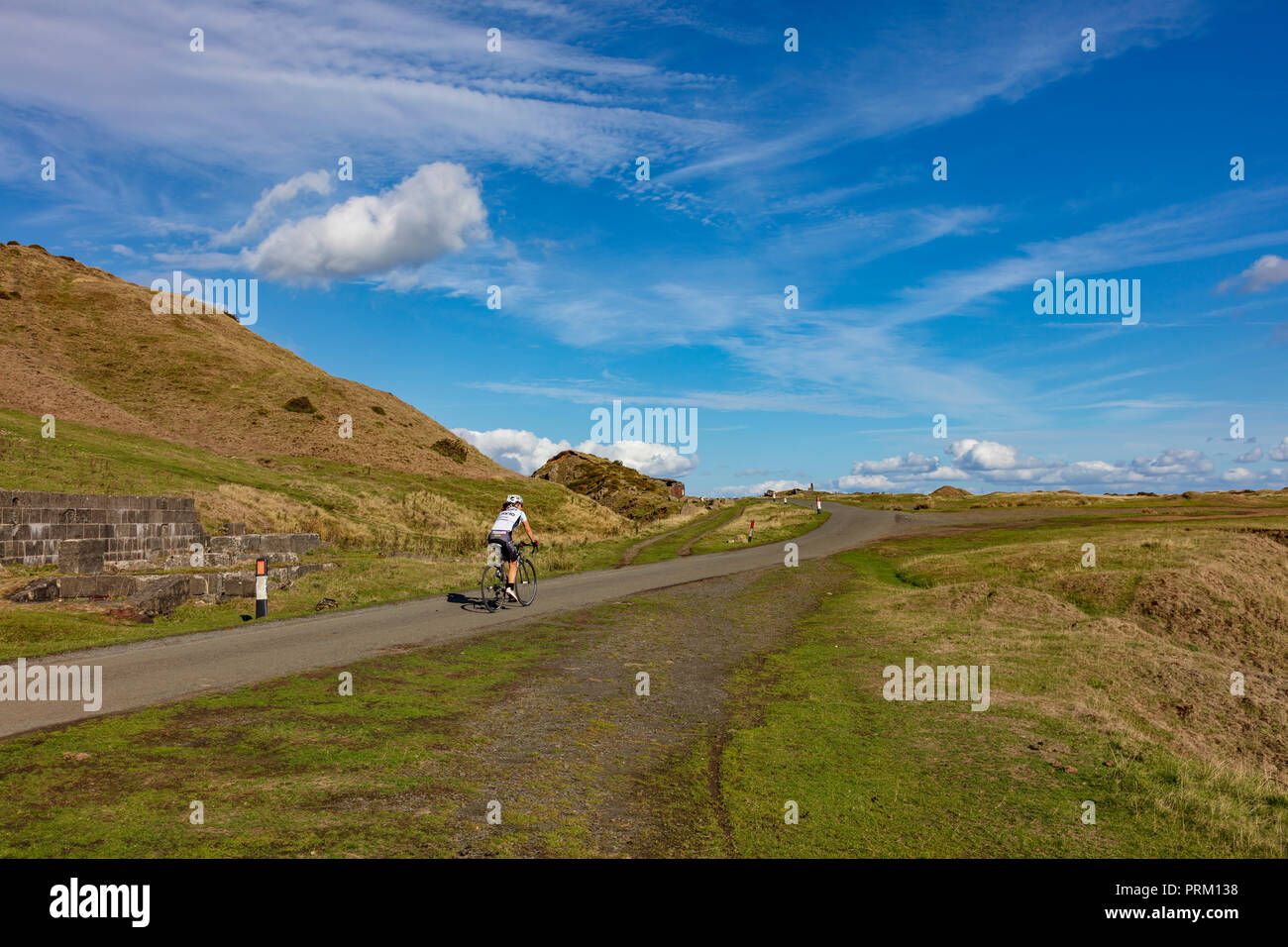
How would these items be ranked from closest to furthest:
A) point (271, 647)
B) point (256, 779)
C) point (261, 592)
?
1. point (256, 779)
2. point (271, 647)
3. point (261, 592)

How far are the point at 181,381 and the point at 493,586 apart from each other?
212 ft

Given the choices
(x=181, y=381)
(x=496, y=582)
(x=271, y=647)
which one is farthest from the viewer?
(x=181, y=381)

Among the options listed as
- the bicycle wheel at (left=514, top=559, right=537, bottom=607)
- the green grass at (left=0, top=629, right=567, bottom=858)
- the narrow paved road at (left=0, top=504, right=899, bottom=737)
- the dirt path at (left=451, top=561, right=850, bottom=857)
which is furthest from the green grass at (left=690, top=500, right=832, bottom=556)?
the green grass at (left=0, top=629, right=567, bottom=858)

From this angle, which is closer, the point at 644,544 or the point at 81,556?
the point at 81,556

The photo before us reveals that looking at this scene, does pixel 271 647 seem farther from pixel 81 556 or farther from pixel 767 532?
pixel 767 532

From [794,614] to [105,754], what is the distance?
15226 millimetres

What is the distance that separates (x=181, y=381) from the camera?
6831 centimetres

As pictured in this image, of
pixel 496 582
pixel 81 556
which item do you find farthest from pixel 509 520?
pixel 81 556

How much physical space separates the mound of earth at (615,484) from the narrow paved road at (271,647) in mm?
73031

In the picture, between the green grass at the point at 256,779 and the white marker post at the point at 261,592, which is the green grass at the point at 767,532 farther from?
the green grass at the point at 256,779

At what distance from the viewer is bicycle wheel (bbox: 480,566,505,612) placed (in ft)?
61.9
